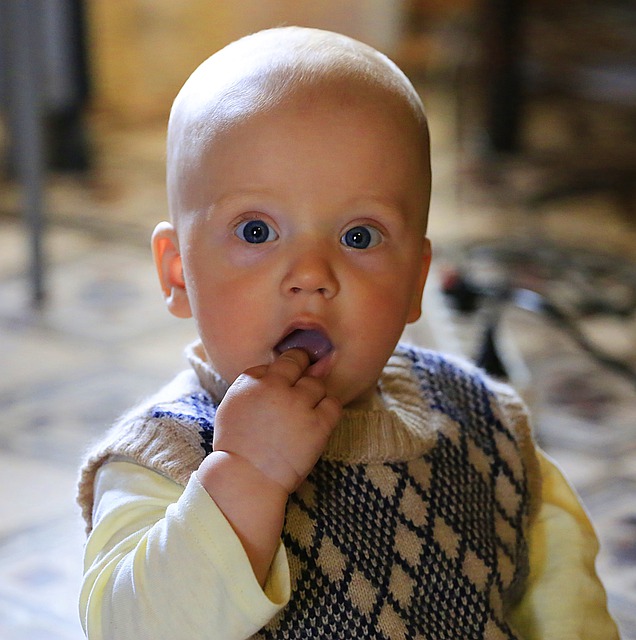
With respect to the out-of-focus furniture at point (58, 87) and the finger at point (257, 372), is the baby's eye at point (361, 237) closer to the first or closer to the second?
the finger at point (257, 372)

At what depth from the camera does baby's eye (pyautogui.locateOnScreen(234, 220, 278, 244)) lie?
0.64 metres

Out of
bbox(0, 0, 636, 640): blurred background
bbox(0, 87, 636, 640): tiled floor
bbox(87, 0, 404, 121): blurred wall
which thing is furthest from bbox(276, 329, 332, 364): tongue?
bbox(87, 0, 404, 121): blurred wall

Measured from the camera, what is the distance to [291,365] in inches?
24.2

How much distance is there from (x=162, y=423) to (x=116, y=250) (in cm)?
150

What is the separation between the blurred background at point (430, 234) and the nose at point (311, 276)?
0.24m

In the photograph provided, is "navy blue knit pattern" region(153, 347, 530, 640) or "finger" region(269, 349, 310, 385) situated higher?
"finger" region(269, 349, 310, 385)

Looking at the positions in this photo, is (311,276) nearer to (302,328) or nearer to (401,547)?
(302,328)

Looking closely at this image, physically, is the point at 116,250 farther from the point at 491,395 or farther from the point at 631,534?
the point at 491,395

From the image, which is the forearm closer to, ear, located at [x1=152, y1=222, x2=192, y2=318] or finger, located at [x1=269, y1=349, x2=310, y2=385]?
finger, located at [x1=269, y1=349, x2=310, y2=385]

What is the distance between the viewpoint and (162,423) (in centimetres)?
65

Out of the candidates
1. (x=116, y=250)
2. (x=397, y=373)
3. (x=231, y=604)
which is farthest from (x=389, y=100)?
(x=116, y=250)

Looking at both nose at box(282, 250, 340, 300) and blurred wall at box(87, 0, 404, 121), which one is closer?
nose at box(282, 250, 340, 300)

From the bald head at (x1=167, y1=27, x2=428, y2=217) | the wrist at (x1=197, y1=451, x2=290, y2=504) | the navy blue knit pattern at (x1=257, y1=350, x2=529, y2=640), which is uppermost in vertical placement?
the bald head at (x1=167, y1=27, x2=428, y2=217)

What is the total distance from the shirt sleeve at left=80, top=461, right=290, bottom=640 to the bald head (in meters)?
0.20
